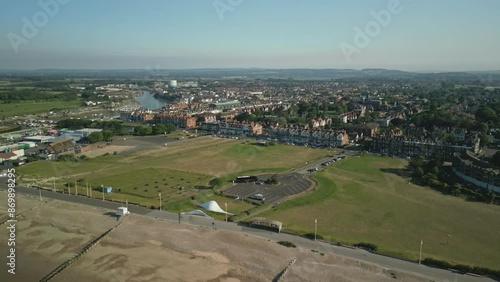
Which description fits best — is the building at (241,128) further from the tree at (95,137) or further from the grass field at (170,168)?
the tree at (95,137)

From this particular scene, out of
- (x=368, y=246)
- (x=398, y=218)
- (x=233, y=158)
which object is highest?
(x=368, y=246)

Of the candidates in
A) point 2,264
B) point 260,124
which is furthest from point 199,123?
point 2,264

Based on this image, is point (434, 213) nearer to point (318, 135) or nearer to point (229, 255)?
point (229, 255)

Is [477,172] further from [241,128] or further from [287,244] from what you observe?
[241,128]

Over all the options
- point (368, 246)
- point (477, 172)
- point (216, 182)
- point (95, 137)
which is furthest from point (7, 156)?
point (477, 172)

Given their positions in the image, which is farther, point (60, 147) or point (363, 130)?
point (363, 130)

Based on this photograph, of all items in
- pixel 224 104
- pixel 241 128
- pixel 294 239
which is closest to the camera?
pixel 294 239
